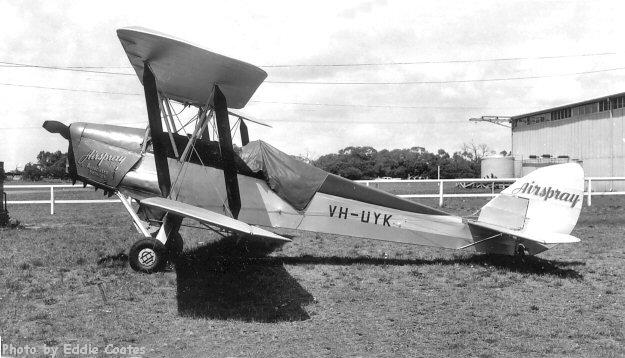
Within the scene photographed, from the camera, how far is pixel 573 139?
3822 cm

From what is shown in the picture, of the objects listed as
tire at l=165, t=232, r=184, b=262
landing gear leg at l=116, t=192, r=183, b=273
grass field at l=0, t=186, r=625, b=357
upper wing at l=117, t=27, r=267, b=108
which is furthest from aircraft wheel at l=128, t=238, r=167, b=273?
upper wing at l=117, t=27, r=267, b=108

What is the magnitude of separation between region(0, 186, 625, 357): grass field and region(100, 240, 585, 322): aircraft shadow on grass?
0.07ft

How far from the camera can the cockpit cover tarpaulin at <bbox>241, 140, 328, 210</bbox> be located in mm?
7695

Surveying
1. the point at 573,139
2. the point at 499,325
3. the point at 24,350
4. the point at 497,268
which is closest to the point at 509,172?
the point at 573,139

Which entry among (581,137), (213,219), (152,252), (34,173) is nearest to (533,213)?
(213,219)

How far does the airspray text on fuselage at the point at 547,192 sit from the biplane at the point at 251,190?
14 millimetres

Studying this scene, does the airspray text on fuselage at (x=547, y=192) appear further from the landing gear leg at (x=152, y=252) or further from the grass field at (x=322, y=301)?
the landing gear leg at (x=152, y=252)

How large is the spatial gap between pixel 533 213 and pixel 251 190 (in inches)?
164

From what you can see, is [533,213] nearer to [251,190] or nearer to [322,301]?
[322,301]

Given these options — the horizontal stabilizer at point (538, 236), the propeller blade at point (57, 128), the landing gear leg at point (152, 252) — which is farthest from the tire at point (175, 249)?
the horizontal stabilizer at point (538, 236)

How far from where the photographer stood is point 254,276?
23.8 feet

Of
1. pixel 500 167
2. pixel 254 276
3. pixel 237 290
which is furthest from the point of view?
pixel 500 167

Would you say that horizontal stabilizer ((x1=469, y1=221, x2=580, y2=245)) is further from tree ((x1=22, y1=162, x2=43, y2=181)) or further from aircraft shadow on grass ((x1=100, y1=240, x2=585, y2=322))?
tree ((x1=22, y1=162, x2=43, y2=181))

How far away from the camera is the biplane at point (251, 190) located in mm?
7043
